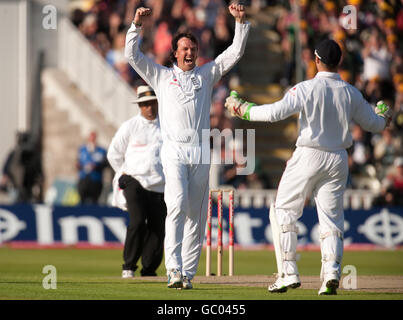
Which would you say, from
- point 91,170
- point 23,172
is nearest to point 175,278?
point 91,170

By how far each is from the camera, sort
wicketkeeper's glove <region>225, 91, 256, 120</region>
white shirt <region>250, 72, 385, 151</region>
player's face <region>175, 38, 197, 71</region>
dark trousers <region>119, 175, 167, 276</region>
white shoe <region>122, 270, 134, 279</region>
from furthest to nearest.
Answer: dark trousers <region>119, 175, 167, 276</region>
white shoe <region>122, 270, 134, 279</region>
player's face <region>175, 38, 197, 71</region>
wicketkeeper's glove <region>225, 91, 256, 120</region>
white shirt <region>250, 72, 385, 151</region>

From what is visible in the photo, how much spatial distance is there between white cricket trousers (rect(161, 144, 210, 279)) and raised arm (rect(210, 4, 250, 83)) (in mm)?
939

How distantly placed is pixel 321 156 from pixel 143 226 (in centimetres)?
369

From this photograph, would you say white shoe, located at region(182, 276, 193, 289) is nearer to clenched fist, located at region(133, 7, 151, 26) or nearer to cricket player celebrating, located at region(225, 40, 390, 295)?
cricket player celebrating, located at region(225, 40, 390, 295)

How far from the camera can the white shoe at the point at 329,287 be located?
1056 centimetres

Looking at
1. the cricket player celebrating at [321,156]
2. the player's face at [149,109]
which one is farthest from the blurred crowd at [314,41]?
the cricket player celebrating at [321,156]

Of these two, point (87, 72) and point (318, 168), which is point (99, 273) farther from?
point (87, 72)

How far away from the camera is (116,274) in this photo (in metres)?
16.1

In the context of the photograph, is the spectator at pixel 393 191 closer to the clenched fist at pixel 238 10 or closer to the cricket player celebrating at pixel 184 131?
the cricket player celebrating at pixel 184 131

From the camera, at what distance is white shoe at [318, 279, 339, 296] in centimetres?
1056

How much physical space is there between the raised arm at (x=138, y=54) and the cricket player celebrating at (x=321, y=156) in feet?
3.82

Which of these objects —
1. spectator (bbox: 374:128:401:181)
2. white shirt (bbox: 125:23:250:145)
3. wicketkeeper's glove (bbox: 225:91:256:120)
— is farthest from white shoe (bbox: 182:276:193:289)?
spectator (bbox: 374:128:401:181)
